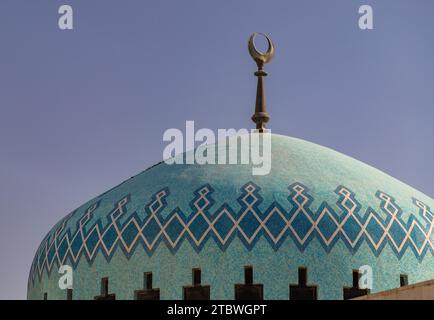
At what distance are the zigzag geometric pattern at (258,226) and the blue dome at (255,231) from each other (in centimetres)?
1

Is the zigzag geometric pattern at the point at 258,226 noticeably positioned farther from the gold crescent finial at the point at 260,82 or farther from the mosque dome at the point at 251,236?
the gold crescent finial at the point at 260,82

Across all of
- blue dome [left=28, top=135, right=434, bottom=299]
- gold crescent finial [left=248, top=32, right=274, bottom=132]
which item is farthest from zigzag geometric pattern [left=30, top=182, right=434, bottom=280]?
gold crescent finial [left=248, top=32, right=274, bottom=132]

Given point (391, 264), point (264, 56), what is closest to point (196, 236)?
point (391, 264)

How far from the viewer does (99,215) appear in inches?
550

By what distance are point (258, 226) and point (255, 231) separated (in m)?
0.08

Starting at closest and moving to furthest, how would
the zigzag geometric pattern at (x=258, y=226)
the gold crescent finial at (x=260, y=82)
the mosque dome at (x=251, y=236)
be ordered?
the mosque dome at (x=251, y=236) < the zigzag geometric pattern at (x=258, y=226) < the gold crescent finial at (x=260, y=82)

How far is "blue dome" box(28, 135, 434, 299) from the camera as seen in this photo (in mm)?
12758

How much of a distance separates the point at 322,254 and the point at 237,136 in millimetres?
2603

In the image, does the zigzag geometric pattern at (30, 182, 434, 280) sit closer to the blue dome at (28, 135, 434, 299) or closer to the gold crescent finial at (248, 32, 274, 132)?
the blue dome at (28, 135, 434, 299)

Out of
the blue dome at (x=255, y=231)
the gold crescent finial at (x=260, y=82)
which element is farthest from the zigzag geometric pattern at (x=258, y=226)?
the gold crescent finial at (x=260, y=82)

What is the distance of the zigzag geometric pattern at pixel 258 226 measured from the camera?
507 inches

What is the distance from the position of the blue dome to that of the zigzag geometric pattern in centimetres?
1

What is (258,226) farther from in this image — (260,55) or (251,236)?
(260,55)

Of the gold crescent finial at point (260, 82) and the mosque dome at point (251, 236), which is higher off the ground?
the gold crescent finial at point (260, 82)
